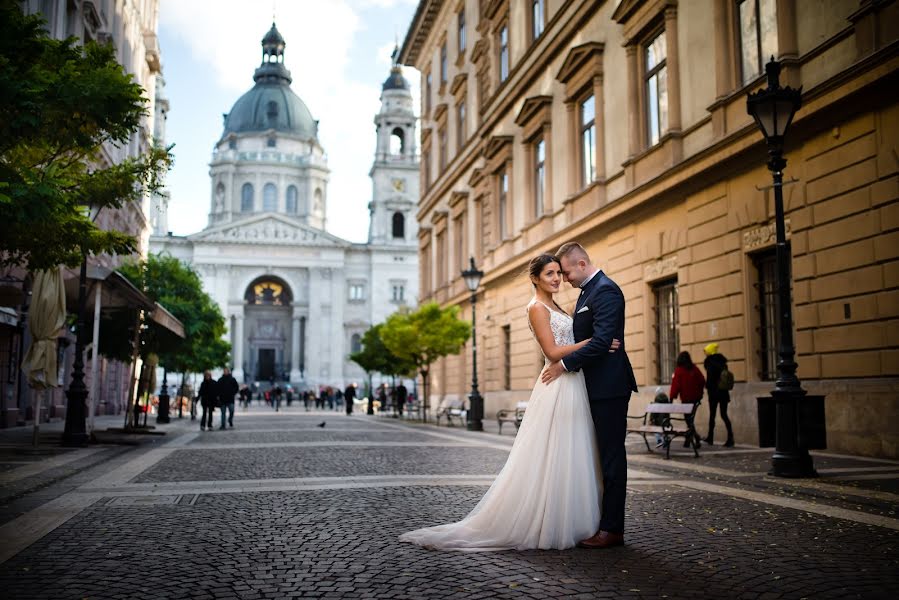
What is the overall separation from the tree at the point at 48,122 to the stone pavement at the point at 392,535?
2808 millimetres

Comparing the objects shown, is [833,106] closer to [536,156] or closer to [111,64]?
[111,64]

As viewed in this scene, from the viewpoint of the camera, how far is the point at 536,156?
83.2ft

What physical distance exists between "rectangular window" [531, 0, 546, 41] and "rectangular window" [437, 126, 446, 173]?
1222 centimetres

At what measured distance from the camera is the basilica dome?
98.4 meters

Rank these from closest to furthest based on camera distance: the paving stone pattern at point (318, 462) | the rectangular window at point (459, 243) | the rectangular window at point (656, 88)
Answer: the paving stone pattern at point (318, 462) < the rectangular window at point (656, 88) < the rectangular window at point (459, 243)

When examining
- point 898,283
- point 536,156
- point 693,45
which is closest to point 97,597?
point 898,283

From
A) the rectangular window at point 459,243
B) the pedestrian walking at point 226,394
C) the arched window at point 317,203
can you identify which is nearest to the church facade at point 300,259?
the arched window at point 317,203

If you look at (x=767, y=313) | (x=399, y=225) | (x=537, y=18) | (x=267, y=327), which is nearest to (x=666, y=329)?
(x=767, y=313)

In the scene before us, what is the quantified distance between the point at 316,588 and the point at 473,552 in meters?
1.17

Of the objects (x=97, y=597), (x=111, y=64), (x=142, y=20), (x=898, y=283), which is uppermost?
(x=142, y=20)

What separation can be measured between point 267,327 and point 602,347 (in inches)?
3364

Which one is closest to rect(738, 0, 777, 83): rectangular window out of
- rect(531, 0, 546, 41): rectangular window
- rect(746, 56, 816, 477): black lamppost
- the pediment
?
rect(746, 56, 816, 477): black lamppost

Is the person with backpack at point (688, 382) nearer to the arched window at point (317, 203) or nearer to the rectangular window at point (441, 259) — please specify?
the rectangular window at point (441, 259)

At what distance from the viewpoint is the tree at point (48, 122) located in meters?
8.55
